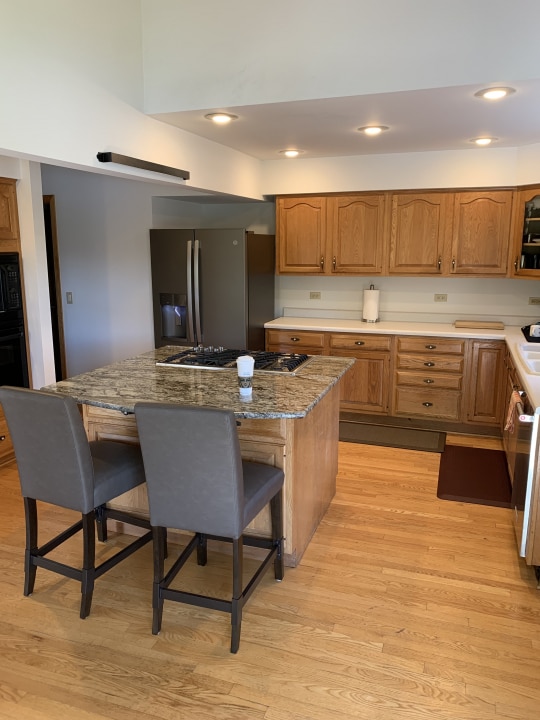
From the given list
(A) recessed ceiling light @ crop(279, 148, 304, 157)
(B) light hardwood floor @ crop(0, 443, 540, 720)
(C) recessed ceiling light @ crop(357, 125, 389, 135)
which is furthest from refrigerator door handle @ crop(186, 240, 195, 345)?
(B) light hardwood floor @ crop(0, 443, 540, 720)

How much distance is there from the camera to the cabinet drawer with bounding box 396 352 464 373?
456 centimetres

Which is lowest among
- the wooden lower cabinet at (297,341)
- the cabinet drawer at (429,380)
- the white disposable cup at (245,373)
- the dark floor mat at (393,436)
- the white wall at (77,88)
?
the dark floor mat at (393,436)

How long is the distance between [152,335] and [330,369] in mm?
2769

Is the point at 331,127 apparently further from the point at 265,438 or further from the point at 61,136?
the point at 265,438

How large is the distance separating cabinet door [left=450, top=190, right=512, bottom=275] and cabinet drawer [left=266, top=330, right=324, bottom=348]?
1.33m

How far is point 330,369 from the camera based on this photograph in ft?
9.92

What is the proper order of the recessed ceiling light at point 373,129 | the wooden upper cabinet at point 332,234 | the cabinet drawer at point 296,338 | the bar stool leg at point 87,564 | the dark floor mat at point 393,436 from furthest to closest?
the cabinet drawer at point 296,338 → the wooden upper cabinet at point 332,234 → the dark floor mat at point 393,436 → the recessed ceiling light at point 373,129 → the bar stool leg at point 87,564

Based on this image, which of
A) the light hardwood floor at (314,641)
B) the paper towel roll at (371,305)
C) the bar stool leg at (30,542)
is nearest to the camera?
the light hardwood floor at (314,641)

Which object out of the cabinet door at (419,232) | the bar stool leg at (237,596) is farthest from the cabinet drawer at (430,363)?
the bar stool leg at (237,596)

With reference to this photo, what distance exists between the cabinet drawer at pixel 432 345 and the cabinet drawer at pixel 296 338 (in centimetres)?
72

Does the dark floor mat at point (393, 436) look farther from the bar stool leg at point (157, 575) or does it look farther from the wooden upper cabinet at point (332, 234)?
the bar stool leg at point (157, 575)

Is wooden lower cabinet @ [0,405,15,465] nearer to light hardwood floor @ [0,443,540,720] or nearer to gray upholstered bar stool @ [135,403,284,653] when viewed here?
light hardwood floor @ [0,443,540,720]

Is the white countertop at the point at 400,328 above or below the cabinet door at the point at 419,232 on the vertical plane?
below

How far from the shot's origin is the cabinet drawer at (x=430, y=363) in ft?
15.0
